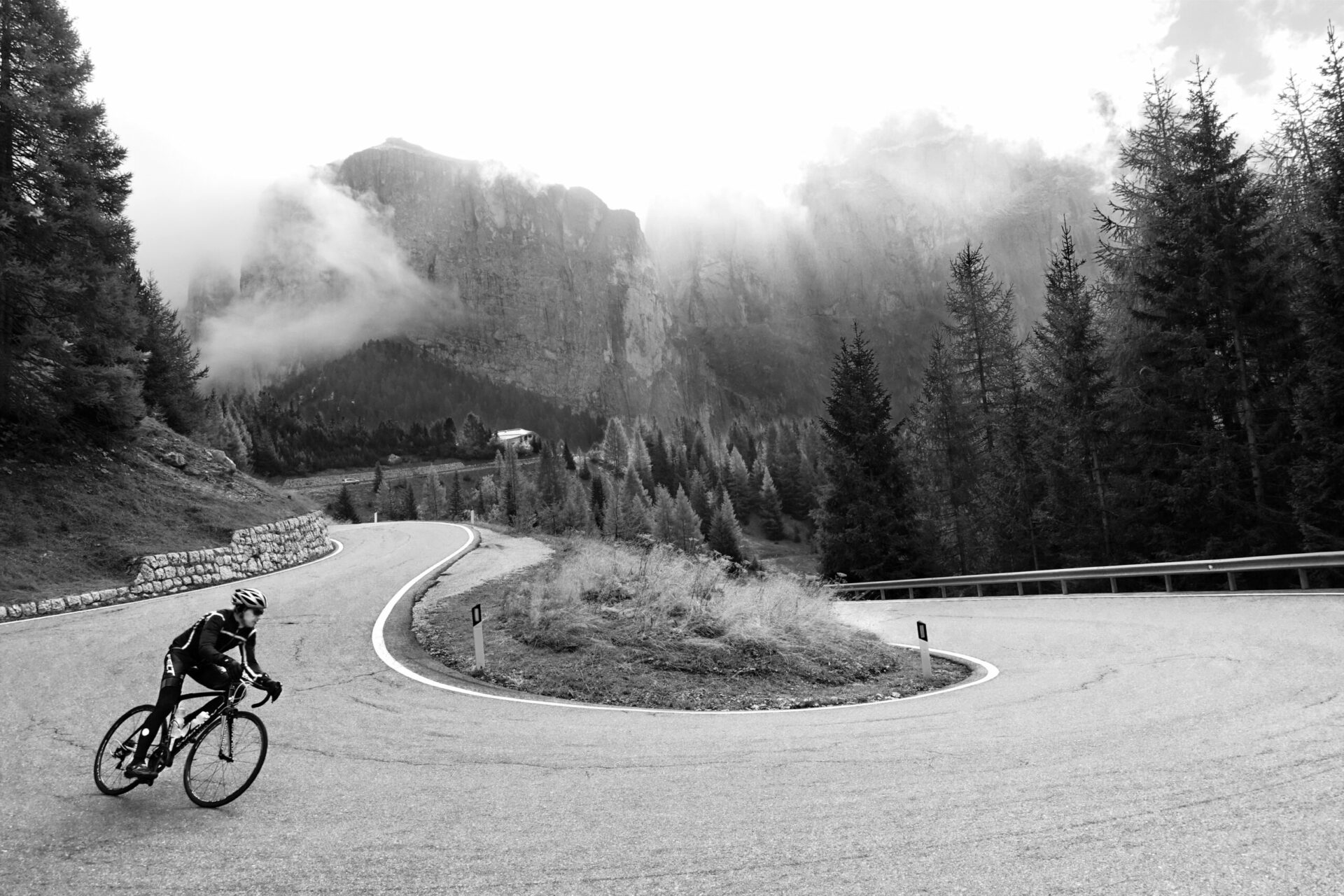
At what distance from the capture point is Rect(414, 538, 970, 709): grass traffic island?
9539 mm

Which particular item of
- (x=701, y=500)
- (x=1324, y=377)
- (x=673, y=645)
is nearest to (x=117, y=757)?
(x=673, y=645)

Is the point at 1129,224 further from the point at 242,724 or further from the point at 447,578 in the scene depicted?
the point at 242,724

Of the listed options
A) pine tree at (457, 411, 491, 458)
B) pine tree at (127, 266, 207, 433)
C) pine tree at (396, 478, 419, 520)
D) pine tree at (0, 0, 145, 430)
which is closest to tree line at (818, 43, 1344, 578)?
pine tree at (0, 0, 145, 430)

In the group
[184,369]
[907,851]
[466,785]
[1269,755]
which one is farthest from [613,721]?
[184,369]

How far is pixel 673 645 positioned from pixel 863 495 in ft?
58.8

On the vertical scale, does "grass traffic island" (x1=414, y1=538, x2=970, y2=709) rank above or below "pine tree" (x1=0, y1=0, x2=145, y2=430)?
below

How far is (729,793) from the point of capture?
17.2 feet

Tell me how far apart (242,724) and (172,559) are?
49.9ft

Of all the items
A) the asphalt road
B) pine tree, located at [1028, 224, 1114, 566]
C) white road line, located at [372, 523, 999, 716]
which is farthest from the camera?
pine tree, located at [1028, 224, 1114, 566]

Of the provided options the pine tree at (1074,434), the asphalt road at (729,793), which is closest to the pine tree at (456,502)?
the pine tree at (1074,434)

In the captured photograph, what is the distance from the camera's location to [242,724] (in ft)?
18.6

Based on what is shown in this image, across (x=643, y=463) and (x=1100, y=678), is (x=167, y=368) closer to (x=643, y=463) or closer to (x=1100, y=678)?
(x=1100, y=678)

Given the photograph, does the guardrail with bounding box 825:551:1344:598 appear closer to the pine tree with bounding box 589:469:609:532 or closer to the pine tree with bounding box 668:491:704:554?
the pine tree with bounding box 668:491:704:554

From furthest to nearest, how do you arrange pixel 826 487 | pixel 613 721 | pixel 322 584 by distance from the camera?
pixel 826 487, pixel 322 584, pixel 613 721
